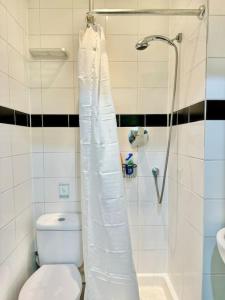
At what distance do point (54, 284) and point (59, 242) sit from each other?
0.32 metres

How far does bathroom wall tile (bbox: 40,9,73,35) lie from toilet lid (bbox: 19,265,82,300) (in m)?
1.77

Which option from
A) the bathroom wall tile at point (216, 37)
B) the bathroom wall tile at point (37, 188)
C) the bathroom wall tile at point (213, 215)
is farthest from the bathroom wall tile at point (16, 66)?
the bathroom wall tile at point (213, 215)

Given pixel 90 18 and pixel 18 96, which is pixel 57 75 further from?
pixel 90 18

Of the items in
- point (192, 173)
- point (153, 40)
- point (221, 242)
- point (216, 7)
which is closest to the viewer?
point (221, 242)

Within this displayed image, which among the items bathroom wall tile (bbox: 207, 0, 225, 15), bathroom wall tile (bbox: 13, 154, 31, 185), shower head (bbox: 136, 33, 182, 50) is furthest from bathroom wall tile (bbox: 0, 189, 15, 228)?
bathroom wall tile (bbox: 207, 0, 225, 15)

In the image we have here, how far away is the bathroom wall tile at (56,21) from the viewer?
5.98ft

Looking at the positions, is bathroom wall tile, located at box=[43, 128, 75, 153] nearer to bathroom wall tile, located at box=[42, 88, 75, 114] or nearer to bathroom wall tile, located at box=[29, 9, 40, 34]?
bathroom wall tile, located at box=[42, 88, 75, 114]

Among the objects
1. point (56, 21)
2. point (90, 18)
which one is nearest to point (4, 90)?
point (90, 18)

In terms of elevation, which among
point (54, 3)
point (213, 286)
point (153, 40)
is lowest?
point (213, 286)

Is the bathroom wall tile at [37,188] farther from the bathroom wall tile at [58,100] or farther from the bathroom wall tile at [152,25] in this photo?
the bathroom wall tile at [152,25]

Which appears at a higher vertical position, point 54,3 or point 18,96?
point 54,3

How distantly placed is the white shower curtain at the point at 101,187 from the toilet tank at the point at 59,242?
0.26 metres

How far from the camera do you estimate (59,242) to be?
1.77 m

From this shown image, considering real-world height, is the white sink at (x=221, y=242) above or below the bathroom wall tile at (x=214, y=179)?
below
